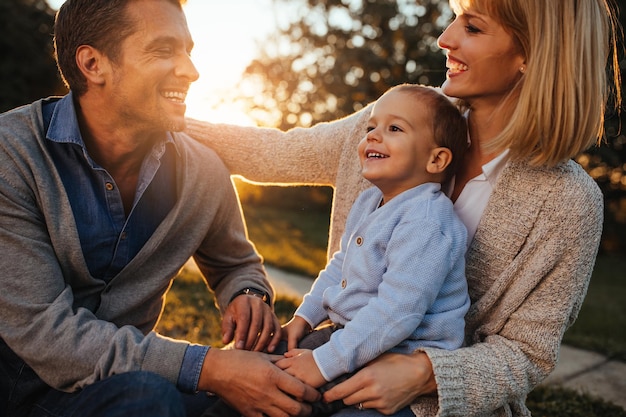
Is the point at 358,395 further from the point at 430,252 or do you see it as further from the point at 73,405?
the point at 73,405

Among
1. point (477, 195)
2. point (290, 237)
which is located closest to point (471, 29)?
Answer: point (477, 195)

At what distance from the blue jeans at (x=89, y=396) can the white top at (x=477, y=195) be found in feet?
3.79

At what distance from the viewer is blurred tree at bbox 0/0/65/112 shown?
1845cm

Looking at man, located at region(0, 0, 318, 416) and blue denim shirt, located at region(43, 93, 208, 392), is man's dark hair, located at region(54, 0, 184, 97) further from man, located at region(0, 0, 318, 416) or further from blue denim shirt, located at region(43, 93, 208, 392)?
blue denim shirt, located at region(43, 93, 208, 392)

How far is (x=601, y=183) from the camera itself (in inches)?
607

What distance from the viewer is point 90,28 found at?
2463 mm

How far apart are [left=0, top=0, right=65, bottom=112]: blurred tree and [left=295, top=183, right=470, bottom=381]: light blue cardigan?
60.0ft

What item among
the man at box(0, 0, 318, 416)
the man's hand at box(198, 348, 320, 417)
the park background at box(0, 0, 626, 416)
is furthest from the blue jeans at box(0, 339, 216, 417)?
the park background at box(0, 0, 626, 416)

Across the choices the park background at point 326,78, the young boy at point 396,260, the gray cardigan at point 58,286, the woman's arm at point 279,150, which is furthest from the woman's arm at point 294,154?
the park background at point 326,78

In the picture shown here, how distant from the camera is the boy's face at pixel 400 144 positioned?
225 centimetres

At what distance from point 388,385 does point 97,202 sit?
123cm

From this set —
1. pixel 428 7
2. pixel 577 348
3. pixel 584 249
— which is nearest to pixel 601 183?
pixel 428 7

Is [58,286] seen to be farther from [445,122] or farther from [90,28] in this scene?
[445,122]

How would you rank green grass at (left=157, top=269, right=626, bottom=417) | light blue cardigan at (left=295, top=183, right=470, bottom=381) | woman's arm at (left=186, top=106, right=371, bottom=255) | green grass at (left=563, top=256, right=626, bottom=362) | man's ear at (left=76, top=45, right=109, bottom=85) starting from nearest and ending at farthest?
light blue cardigan at (left=295, top=183, right=470, bottom=381)
man's ear at (left=76, top=45, right=109, bottom=85)
woman's arm at (left=186, top=106, right=371, bottom=255)
green grass at (left=157, top=269, right=626, bottom=417)
green grass at (left=563, top=256, right=626, bottom=362)
